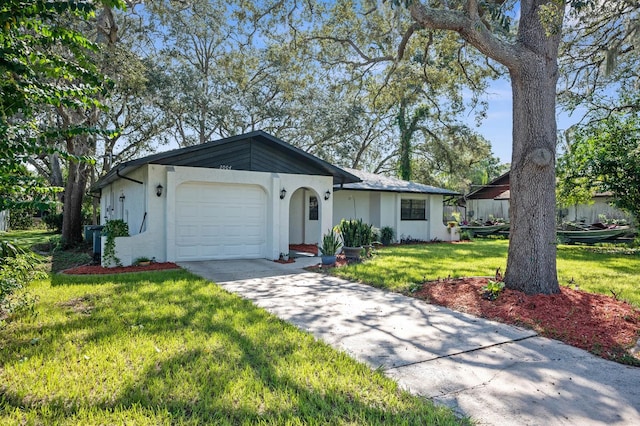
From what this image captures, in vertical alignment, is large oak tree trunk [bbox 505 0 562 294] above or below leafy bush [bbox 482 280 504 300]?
above

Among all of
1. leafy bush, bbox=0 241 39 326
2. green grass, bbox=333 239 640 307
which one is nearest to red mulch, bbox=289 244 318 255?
green grass, bbox=333 239 640 307

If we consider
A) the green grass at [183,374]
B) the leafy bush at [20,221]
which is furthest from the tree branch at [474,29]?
the leafy bush at [20,221]

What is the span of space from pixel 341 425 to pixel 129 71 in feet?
41.8

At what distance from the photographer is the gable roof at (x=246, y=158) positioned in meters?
9.71

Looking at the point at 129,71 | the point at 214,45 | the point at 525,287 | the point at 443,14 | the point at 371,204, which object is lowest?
the point at 525,287

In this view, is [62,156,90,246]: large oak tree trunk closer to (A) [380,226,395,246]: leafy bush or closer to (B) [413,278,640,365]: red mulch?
(A) [380,226,395,246]: leafy bush

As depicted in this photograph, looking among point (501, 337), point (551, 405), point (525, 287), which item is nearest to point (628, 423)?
point (551, 405)

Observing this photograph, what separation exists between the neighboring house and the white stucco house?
1500 cm

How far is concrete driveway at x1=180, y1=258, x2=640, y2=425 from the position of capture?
2.84m

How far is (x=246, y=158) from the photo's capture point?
10828 mm

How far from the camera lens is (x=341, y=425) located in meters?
2.55

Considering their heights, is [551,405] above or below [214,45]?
below

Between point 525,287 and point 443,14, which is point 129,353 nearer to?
point 525,287

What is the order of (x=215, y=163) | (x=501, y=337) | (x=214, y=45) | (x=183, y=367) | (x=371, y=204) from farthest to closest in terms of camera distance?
(x=214, y=45) < (x=371, y=204) < (x=215, y=163) < (x=501, y=337) < (x=183, y=367)
